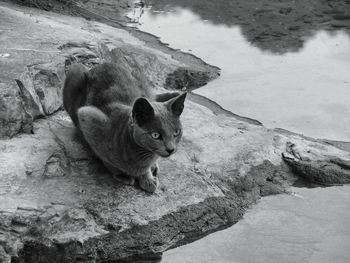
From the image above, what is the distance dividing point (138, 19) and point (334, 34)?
2.86 meters

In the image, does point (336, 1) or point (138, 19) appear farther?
point (336, 1)

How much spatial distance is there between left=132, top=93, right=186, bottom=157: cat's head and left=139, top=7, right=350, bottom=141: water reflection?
89.5 inches

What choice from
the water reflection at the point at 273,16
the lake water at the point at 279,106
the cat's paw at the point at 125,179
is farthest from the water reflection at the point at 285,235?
the water reflection at the point at 273,16

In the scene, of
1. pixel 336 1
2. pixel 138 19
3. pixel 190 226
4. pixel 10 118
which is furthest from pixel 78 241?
pixel 336 1

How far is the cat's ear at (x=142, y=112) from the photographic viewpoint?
432 cm

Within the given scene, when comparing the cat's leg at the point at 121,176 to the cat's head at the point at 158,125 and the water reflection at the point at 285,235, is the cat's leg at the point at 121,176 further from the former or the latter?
the water reflection at the point at 285,235

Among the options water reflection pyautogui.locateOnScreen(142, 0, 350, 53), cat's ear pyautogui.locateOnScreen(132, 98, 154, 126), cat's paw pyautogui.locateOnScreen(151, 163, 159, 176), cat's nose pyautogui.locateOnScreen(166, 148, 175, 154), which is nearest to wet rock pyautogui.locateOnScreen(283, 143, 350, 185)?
cat's paw pyautogui.locateOnScreen(151, 163, 159, 176)

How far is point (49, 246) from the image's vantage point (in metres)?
4.29

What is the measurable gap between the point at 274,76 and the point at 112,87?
10.2 feet

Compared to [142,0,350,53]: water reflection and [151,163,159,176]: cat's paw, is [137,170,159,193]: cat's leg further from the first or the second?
[142,0,350,53]: water reflection

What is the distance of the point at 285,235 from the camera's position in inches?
194

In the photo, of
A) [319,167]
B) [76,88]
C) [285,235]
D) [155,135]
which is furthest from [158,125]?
[319,167]

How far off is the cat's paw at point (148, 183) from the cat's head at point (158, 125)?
1.35ft

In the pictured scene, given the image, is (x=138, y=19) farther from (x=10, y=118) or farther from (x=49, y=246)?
(x=49, y=246)
